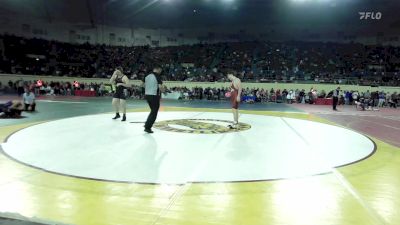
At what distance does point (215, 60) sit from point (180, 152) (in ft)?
87.4

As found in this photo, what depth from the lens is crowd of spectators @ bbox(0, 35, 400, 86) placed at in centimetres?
2805

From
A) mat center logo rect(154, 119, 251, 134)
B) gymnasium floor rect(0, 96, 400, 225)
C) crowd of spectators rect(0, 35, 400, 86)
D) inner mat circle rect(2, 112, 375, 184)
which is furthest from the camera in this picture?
crowd of spectators rect(0, 35, 400, 86)

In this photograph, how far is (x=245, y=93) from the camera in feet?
79.9

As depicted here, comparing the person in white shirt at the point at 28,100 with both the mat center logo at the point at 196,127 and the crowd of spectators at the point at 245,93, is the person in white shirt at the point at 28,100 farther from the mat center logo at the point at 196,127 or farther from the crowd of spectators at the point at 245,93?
the crowd of spectators at the point at 245,93

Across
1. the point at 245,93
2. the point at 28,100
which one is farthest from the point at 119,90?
the point at 245,93

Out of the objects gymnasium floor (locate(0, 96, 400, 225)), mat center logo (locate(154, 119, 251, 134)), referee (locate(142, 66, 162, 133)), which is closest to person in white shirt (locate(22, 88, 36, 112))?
gymnasium floor (locate(0, 96, 400, 225))

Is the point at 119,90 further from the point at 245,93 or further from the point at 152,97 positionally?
the point at 245,93

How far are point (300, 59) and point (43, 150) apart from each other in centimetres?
2764

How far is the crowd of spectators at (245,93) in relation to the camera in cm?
2277

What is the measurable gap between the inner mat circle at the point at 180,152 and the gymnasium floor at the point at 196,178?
0.02 meters

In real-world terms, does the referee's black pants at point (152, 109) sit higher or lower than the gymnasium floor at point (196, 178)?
higher

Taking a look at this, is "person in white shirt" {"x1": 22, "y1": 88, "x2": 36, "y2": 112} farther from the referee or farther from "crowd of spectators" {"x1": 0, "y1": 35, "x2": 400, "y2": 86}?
"crowd of spectators" {"x1": 0, "y1": 35, "x2": 400, "y2": 86}

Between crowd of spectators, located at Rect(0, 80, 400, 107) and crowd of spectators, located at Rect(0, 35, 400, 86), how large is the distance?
206 centimetres

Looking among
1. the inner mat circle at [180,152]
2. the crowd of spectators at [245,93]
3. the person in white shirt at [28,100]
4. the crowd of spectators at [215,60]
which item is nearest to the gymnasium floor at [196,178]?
the inner mat circle at [180,152]
